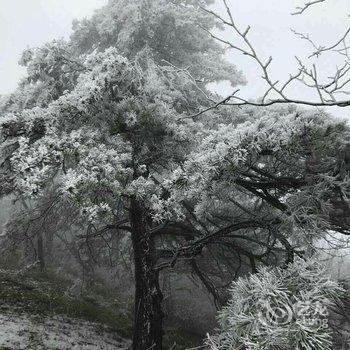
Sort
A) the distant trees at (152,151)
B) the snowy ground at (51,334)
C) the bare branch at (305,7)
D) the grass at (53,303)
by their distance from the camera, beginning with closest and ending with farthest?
1. the bare branch at (305,7)
2. the distant trees at (152,151)
3. the snowy ground at (51,334)
4. the grass at (53,303)

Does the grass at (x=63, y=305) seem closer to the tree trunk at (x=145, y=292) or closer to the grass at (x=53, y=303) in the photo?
the grass at (x=53, y=303)

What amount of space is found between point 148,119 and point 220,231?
6.71ft

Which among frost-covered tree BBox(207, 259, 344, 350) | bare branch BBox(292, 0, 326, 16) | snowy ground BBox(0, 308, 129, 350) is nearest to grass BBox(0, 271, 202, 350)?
snowy ground BBox(0, 308, 129, 350)

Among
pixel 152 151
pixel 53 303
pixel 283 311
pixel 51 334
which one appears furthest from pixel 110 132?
pixel 53 303

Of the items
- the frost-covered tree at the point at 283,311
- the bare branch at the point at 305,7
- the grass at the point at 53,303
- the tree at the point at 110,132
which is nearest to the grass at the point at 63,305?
the grass at the point at 53,303

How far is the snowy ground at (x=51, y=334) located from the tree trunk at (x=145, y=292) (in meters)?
1.40

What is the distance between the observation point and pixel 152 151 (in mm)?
6508

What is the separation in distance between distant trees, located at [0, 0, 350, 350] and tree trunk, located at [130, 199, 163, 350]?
18 millimetres

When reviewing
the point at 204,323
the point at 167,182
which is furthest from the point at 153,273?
the point at 204,323

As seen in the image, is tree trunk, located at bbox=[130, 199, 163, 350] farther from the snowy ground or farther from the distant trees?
the snowy ground

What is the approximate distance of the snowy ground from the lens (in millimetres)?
6301

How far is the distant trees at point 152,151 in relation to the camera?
462 cm

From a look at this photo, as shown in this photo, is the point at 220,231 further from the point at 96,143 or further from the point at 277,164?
the point at 96,143

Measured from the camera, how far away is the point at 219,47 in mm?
9719
